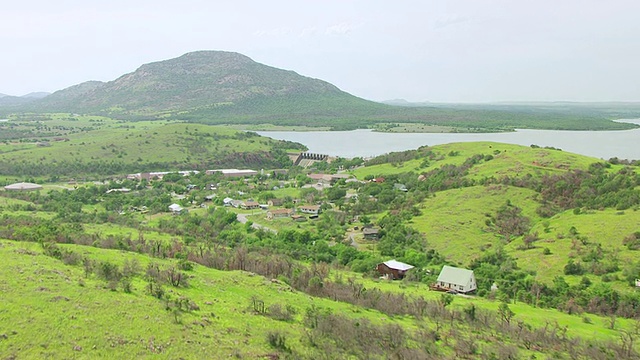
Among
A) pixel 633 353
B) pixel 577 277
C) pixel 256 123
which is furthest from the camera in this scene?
pixel 256 123

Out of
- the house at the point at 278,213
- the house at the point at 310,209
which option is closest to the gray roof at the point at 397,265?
the house at the point at 278,213

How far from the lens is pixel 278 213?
4950 cm

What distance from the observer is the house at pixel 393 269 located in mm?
31969

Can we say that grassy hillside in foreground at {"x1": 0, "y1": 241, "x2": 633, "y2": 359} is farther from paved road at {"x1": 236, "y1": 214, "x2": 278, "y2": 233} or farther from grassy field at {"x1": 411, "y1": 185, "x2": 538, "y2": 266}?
paved road at {"x1": 236, "y1": 214, "x2": 278, "y2": 233}

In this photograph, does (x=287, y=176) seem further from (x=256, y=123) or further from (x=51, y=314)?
(x=256, y=123)

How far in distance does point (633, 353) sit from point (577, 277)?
39.1ft

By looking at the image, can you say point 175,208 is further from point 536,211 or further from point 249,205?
point 536,211

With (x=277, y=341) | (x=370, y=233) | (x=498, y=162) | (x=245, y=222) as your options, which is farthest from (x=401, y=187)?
(x=277, y=341)

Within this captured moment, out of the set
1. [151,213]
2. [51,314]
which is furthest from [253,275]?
[151,213]

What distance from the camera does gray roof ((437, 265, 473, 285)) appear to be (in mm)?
28719

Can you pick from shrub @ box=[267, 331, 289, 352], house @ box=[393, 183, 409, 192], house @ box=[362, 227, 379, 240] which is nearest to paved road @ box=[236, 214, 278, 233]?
house @ box=[362, 227, 379, 240]

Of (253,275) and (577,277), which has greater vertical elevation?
(253,275)

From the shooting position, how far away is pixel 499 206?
4562 centimetres

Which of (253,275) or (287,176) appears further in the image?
(287,176)
